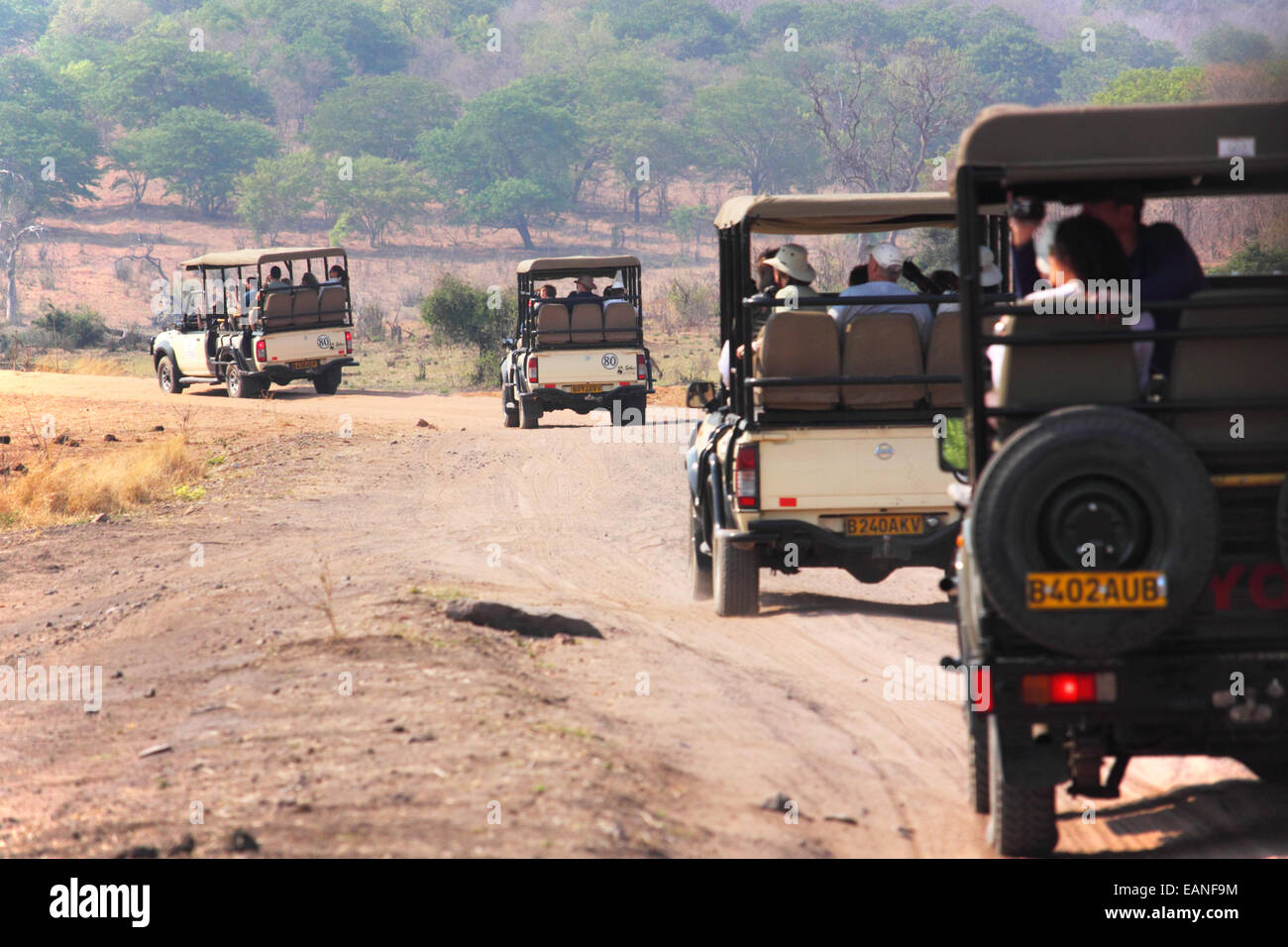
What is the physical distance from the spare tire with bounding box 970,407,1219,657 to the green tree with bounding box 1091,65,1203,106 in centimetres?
5487

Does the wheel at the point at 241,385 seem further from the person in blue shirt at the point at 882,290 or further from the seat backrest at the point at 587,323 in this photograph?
the person in blue shirt at the point at 882,290

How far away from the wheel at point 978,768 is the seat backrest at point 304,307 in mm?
19099

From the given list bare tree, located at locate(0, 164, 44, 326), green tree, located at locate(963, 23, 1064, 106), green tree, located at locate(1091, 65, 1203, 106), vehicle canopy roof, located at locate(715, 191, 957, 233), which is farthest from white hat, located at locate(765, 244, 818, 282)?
green tree, located at locate(963, 23, 1064, 106)

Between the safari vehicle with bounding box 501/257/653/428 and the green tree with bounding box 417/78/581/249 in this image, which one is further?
the green tree with bounding box 417/78/581/249

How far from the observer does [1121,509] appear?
383cm

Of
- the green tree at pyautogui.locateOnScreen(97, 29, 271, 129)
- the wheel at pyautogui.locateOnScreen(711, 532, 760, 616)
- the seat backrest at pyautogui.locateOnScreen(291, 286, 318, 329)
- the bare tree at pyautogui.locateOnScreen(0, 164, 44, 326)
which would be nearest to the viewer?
the wheel at pyautogui.locateOnScreen(711, 532, 760, 616)

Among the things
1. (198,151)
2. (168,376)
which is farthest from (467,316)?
(198,151)

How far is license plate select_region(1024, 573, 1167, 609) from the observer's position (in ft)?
12.5

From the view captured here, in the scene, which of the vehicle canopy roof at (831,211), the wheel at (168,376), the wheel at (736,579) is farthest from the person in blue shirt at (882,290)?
the wheel at (168,376)

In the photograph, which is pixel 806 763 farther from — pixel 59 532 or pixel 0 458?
pixel 0 458

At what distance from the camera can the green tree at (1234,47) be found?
59.2m

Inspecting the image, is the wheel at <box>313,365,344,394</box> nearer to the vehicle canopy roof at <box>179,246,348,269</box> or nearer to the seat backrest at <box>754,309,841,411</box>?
the vehicle canopy roof at <box>179,246,348,269</box>

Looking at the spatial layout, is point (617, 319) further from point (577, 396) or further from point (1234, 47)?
point (1234, 47)

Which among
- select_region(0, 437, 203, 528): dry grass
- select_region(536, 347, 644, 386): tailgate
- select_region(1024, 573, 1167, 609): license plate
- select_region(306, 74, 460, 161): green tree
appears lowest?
select_region(0, 437, 203, 528): dry grass
